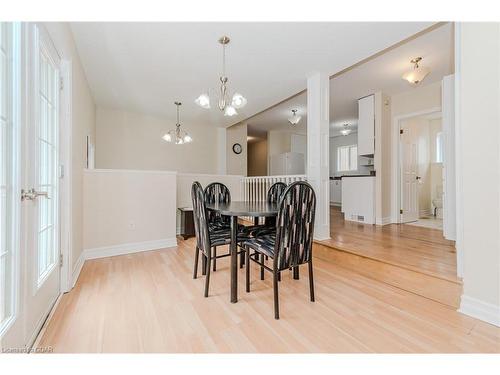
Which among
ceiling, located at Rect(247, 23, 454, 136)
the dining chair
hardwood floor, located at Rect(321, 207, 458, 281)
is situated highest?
ceiling, located at Rect(247, 23, 454, 136)

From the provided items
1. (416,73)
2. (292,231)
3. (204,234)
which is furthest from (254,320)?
(416,73)

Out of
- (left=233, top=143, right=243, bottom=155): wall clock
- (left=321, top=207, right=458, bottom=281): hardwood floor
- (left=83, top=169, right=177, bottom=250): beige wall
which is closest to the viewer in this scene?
(left=321, top=207, right=458, bottom=281): hardwood floor

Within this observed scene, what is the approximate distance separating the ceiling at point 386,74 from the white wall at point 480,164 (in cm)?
104

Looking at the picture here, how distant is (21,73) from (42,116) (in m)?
0.61

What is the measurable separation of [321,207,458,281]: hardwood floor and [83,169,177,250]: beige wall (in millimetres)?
2447

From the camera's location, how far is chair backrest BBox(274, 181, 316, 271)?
160 cm

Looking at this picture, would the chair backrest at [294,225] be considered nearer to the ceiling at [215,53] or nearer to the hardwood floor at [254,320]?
the hardwood floor at [254,320]

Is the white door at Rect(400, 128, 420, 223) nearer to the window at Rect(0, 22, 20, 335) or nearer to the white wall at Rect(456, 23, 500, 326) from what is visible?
the white wall at Rect(456, 23, 500, 326)

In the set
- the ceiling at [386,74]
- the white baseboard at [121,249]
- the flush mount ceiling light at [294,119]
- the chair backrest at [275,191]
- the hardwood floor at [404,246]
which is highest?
the ceiling at [386,74]

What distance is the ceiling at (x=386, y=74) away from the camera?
2.73 m

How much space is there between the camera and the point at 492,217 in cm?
150

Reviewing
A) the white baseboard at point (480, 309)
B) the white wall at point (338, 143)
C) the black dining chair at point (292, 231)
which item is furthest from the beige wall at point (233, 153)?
the white baseboard at point (480, 309)

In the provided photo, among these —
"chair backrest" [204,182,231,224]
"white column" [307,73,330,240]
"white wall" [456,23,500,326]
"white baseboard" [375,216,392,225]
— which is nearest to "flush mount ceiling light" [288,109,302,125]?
"white column" [307,73,330,240]
